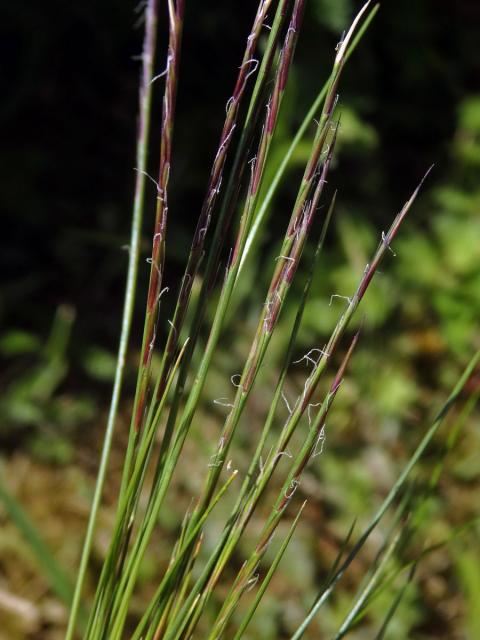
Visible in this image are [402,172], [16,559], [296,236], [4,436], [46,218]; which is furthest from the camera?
[402,172]

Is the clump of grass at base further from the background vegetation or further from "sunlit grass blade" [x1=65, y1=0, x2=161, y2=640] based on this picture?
the background vegetation

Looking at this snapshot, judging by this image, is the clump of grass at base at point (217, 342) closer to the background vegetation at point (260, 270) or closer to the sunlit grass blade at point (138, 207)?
the sunlit grass blade at point (138, 207)

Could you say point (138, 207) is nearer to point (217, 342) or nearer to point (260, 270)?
point (217, 342)

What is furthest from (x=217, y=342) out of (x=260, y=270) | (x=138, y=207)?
(x=260, y=270)

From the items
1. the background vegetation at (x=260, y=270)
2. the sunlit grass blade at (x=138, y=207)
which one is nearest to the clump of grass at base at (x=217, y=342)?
the sunlit grass blade at (x=138, y=207)

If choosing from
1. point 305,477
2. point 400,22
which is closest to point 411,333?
point 305,477

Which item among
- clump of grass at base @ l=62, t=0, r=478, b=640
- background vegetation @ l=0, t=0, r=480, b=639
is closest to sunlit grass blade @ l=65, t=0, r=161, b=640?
clump of grass at base @ l=62, t=0, r=478, b=640

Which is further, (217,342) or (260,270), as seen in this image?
(260,270)

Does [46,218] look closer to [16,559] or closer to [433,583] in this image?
[16,559]
